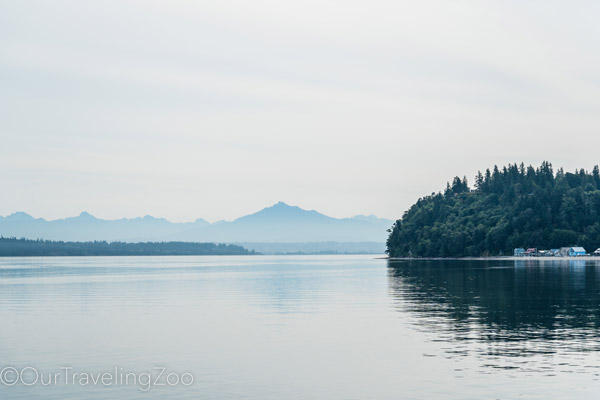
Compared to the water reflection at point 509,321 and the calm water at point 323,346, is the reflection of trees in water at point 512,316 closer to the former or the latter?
the water reflection at point 509,321

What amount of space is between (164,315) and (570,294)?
53.5 m

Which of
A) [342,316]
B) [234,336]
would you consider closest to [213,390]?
[234,336]

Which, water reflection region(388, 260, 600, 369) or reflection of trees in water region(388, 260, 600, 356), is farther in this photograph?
reflection of trees in water region(388, 260, 600, 356)

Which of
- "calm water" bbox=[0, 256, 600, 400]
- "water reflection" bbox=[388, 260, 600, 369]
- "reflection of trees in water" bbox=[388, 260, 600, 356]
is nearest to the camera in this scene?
"calm water" bbox=[0, 256, 600, 400]

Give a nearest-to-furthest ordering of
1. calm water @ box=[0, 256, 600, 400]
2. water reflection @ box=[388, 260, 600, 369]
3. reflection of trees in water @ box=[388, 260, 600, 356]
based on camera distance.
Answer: calm water @ box=[0, 256, 600, 400], water reflection @ box=[388, 260, 600, 369], reflection of trees in water @ box=[388, 260, 600, 356]

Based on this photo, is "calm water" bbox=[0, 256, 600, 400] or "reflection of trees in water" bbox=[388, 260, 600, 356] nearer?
"calm water" bbox=[0, 256, 600, 400]

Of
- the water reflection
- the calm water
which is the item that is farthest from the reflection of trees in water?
the calm water

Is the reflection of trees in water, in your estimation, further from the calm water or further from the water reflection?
the calm water

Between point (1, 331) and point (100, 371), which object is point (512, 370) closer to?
point (100, 371)

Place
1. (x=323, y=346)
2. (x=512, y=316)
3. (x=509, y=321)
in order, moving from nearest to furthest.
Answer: (x=323, y=346) → (x=509, y=321) → (x=512, y=316)

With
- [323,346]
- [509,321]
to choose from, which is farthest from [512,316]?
[323,346]

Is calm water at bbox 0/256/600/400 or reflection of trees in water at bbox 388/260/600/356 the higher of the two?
reflection of trees in water at bbox 388/260/600/356

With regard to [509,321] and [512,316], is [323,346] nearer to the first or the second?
[509,321]

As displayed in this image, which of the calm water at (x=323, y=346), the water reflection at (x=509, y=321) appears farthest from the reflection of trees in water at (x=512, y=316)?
the calm water at (x=323, y=346)
